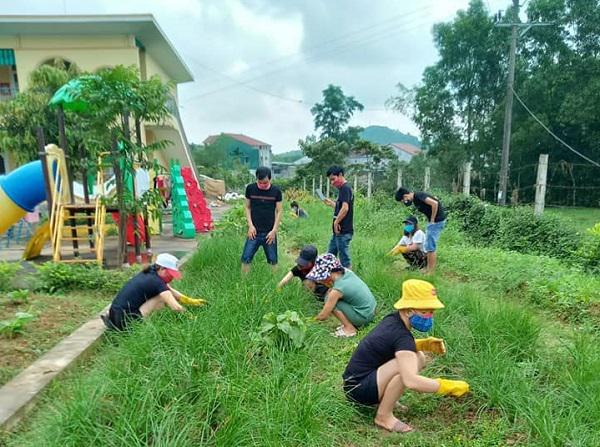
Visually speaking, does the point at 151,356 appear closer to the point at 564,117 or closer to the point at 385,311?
the point at 385,311

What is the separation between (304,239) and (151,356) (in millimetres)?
6413

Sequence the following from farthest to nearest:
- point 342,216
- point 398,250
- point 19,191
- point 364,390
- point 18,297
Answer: point 19,191
point 398,250
point 342,216
point 18,297
point 364,390

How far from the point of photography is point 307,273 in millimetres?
4434

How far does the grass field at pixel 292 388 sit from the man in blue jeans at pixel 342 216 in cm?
172

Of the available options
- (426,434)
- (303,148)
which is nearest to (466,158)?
(303,148)

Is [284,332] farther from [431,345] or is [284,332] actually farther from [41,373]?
[41,373]

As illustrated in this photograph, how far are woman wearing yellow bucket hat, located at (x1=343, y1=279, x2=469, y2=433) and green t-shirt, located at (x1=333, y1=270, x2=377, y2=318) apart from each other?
1.15m

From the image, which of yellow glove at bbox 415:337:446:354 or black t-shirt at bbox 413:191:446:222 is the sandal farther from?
black t-shirt at bbox 413:191:446:222

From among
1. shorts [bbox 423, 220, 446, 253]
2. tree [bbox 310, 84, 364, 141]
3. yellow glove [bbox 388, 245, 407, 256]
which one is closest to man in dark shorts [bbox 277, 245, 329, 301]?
shorts [bbox 423, 220, 446, 253]

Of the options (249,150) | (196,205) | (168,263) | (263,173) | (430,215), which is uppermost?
(249,150)

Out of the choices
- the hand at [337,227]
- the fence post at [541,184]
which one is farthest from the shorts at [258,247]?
the fence post at [541,184]

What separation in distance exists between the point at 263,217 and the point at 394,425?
3284 mm

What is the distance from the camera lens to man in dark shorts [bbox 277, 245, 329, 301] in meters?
4.38

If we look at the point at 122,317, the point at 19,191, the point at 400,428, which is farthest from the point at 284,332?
the point at 19,191
